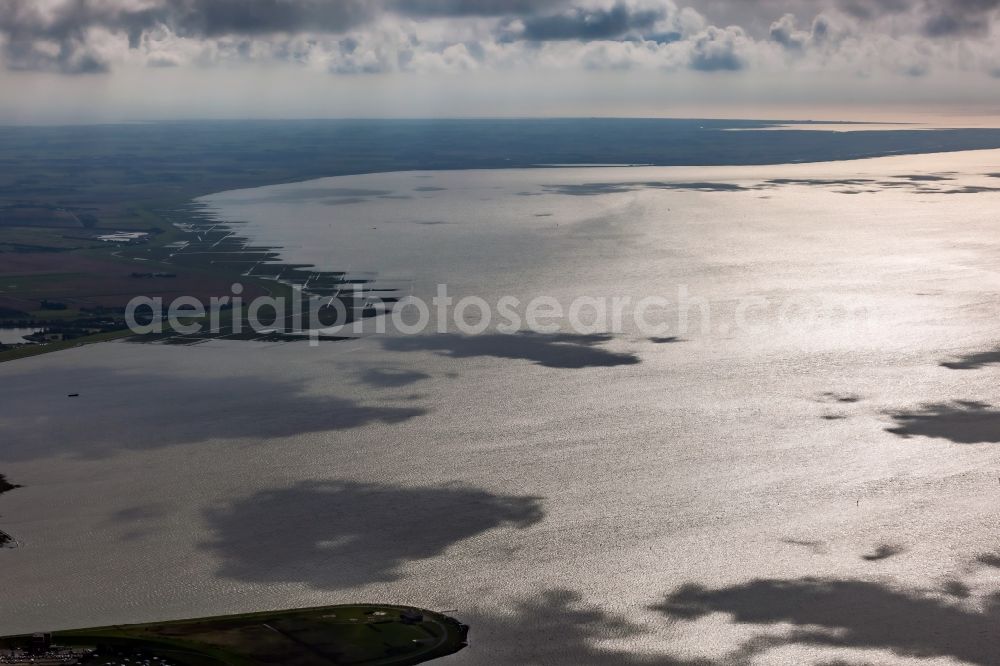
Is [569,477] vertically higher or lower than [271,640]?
higher

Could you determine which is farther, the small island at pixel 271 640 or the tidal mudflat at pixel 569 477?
the tidal mudflat at pixel 569 477

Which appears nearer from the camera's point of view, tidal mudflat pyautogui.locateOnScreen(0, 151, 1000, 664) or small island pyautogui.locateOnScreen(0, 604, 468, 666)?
small island pyautogui.locateOnScreen(0, 604, 468, 666)

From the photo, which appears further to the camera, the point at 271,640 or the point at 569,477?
the point at 569,477

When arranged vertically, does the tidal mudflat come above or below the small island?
above

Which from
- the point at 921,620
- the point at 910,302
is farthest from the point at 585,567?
the point at 910,302
